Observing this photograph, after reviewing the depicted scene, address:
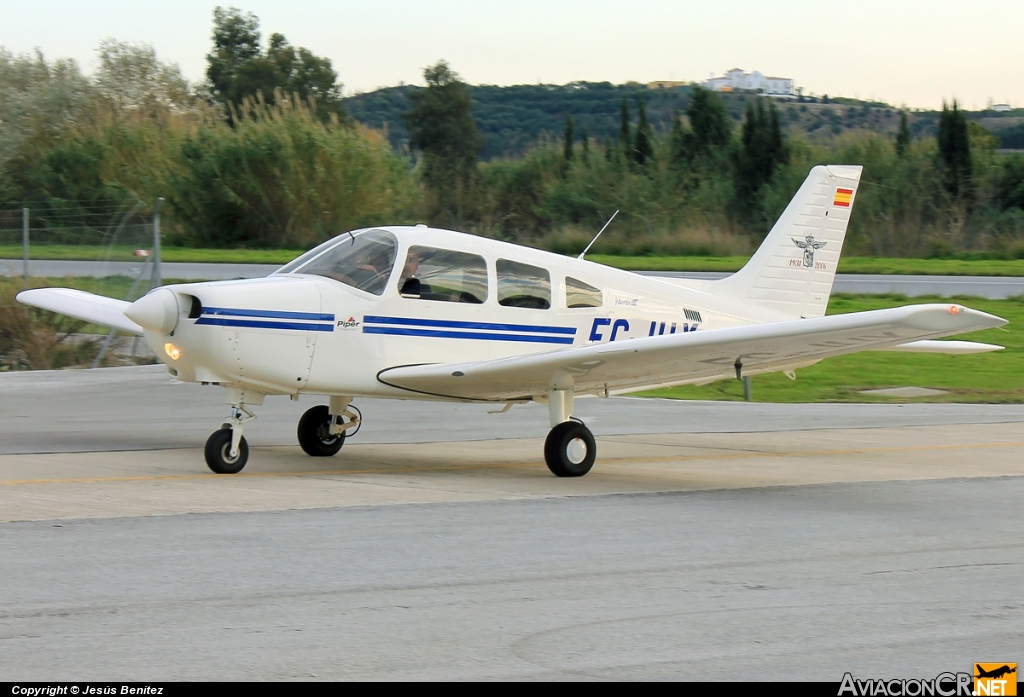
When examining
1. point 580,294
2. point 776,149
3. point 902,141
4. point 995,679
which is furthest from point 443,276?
point 902,141

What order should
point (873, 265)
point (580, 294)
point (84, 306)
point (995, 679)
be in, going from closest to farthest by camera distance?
point (995, 679)
point (580, 294)
point (84, 306)
point (873, 265)

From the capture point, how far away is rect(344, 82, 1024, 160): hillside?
13075cm

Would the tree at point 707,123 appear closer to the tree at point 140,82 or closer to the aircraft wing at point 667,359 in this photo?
Answer: the tree at point 140,82

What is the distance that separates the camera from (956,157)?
4428cm

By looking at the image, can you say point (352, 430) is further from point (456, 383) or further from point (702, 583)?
point (702, 583)

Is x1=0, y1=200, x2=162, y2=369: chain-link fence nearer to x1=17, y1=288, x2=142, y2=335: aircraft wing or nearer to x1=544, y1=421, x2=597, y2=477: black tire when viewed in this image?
x1=17, y1=288, x2=142, y2=335: aircraft wing

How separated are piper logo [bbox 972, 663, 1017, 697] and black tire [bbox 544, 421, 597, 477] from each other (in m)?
5.63

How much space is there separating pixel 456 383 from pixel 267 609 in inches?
197

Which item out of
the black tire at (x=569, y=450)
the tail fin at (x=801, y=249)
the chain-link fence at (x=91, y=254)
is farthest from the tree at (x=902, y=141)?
the black tire at (x=569, y=450)

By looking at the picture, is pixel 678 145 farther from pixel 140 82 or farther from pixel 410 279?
pixel 410 279

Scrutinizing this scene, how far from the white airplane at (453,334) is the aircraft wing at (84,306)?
262cm

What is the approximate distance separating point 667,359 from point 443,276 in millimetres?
2086

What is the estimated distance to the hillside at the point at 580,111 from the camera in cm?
13075

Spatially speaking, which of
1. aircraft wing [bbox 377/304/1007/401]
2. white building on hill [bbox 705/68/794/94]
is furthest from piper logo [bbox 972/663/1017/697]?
white building on hill [bbox 705/68/794/94]
